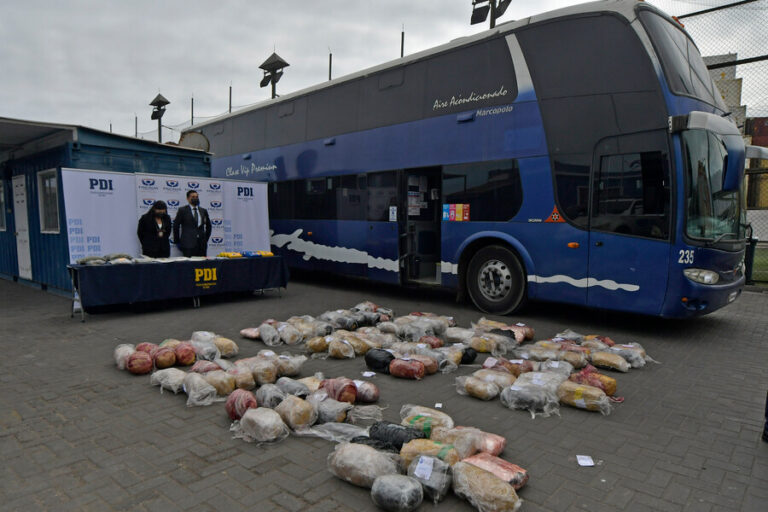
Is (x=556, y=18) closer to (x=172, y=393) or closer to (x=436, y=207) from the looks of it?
(x=436, y=207)

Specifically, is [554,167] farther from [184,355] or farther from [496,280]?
[184,355]

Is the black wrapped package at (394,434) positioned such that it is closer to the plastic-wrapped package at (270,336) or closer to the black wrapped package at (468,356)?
the black wrapped package at (468,356)

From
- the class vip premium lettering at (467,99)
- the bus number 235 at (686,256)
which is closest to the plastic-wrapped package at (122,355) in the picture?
the class vip premium lettering at (467,99)

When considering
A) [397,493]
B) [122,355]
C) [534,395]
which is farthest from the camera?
[122,355]

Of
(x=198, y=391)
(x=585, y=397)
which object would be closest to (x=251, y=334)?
(x=198, y=391)

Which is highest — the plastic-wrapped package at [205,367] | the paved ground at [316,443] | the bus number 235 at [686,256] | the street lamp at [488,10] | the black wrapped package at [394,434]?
the street lamp at [488,10]

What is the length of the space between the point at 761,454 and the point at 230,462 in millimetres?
3678

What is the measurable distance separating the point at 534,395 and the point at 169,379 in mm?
3319

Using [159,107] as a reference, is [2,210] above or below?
below

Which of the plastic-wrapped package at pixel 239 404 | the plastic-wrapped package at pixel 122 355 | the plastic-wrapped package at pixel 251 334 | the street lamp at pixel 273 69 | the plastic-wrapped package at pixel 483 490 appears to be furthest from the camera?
the street lamp at pixel 273 69

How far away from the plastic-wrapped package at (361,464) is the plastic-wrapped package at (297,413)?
2.14 ft

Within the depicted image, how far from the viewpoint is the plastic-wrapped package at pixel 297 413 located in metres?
3.60

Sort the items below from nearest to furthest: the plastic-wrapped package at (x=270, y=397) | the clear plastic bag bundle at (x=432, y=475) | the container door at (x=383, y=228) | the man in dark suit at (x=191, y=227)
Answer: the clear plastic bag bundle at (x=432, y=475) < the plastic-wrapped package at (x=270, y=397) < the man in dark suit at (x=191, y=227) < the container door at (x=383, y=228)

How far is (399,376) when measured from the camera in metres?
4.92
